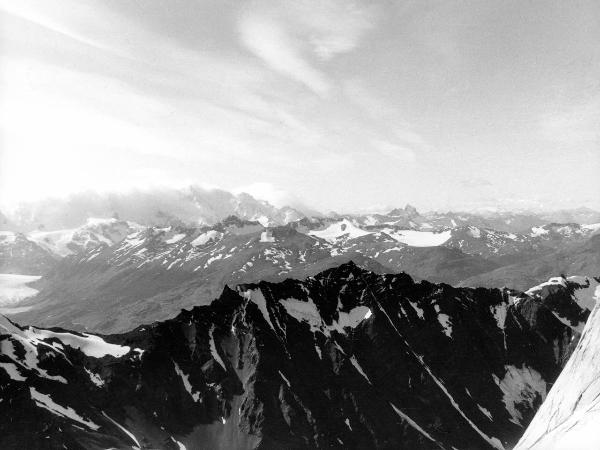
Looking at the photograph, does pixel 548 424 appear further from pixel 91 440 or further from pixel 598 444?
pixel 91 440

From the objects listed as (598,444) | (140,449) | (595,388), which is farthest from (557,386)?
(140,449)

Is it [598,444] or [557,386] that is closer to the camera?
[598,444]

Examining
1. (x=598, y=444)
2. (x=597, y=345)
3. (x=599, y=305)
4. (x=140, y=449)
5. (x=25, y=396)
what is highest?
(x=599, y=305)

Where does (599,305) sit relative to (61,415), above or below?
above

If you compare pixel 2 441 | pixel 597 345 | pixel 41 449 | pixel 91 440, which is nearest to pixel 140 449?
pixel 91 440

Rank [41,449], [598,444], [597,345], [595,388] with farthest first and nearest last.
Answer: [41,449], [597,345], [595,388], [598,444]

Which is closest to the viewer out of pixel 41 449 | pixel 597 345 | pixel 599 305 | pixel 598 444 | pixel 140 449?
pixel 598 444
